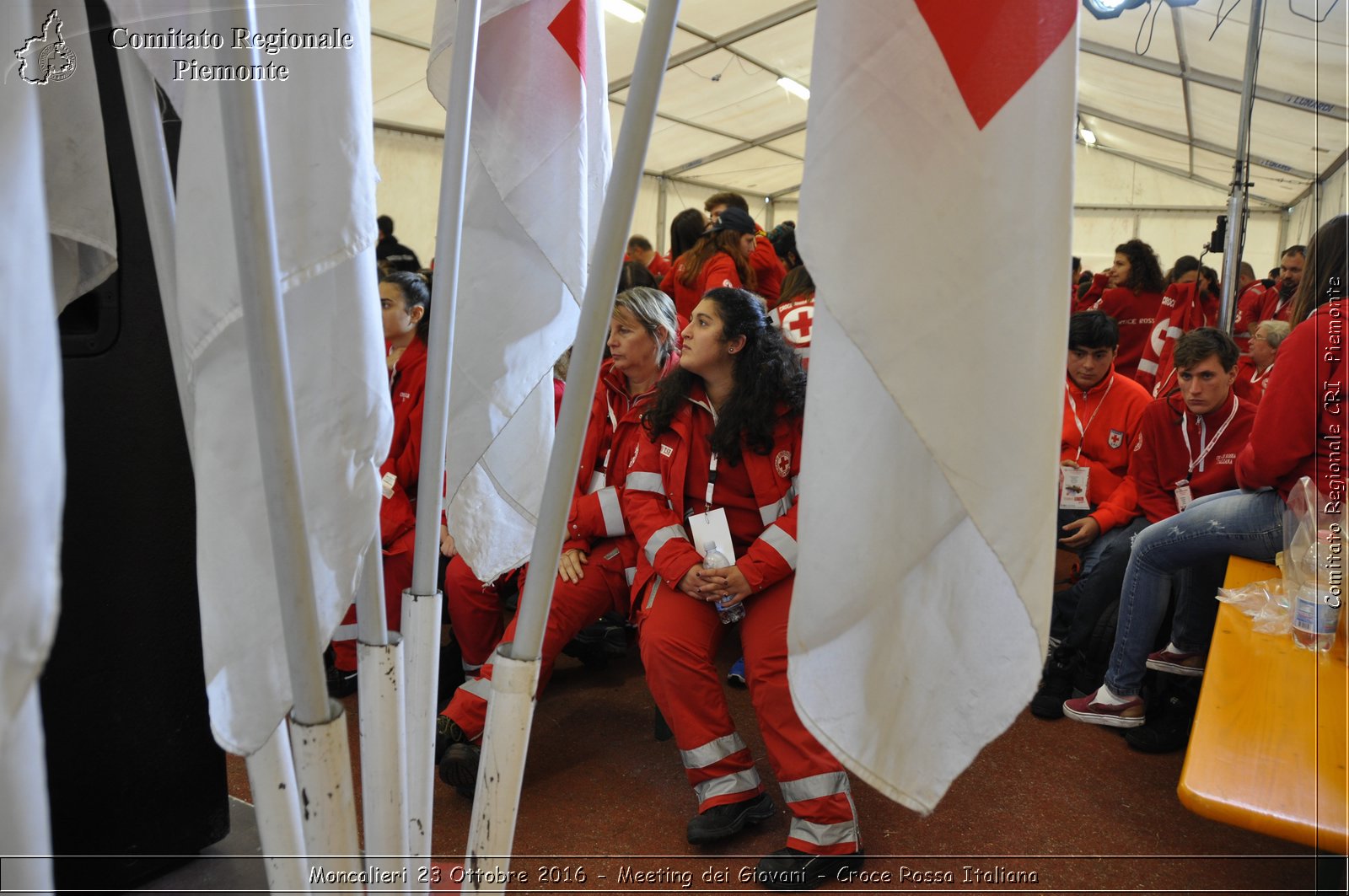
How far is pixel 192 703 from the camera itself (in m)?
1.49

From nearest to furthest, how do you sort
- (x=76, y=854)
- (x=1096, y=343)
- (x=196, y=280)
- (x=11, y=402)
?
(x=11, y=402) → (x=196, y=280) → (x=76, y=854) → (x=1096, y=343)

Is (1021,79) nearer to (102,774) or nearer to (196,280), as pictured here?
(196,280)

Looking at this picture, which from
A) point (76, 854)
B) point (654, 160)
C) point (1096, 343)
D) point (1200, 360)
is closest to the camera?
point (76, 854)

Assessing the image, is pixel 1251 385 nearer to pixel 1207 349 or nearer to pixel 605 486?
pixel 1207 349

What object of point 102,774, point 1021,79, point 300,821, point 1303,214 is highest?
point 1303,214

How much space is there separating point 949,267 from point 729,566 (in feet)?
5.11

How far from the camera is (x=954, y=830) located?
7.69ft

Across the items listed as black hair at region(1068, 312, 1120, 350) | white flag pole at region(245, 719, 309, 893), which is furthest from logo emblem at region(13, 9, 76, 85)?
black hair at region(1068, 312, 1120, 350)

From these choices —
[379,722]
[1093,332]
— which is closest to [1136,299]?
[1093,332]

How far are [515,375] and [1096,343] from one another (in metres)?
2.83

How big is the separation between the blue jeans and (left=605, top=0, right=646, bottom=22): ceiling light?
6.72 m

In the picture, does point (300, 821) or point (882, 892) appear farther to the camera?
point (882, 892)

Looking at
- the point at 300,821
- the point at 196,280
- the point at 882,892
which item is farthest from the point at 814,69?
the point at 882,892

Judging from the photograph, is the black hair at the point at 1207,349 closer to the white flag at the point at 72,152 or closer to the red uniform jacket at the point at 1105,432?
the red uniform jacket at the point at 1105,432
